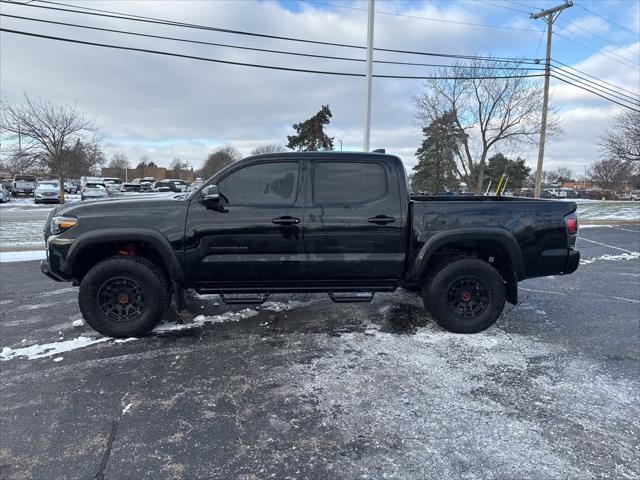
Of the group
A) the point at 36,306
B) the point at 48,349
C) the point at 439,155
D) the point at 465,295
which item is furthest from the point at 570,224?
the point at 439,155

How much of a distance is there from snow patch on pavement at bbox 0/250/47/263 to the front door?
679 cm

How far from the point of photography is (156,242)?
4184mm

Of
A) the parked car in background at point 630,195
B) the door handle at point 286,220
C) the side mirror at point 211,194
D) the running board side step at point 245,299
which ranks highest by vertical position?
the parked car in background at point 630,195

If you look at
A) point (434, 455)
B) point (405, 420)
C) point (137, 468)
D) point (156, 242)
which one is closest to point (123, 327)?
point (156, 242)

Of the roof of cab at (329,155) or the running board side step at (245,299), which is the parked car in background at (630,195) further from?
the running board side step at (245,299)

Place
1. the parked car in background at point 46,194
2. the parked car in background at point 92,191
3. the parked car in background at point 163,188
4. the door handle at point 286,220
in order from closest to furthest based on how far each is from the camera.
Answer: the door handle at point 286,220 → the parked car in background at point 46,194 → the parked car in background at point 92,191 → the parked car in background at point 163,188

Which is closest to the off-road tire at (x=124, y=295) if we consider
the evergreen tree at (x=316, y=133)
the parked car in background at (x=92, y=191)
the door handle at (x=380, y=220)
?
the door handle at (x=380, y=220)

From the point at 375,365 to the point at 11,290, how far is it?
586 centimetres

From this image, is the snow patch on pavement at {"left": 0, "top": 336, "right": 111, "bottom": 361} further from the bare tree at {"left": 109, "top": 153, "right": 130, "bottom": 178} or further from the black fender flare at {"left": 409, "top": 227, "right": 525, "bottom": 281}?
the bare tree at {"left": 109, "top": 153, "right": 130, "bottom": 178}

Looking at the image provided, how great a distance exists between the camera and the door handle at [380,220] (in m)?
4.36

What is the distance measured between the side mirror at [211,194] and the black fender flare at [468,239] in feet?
7.08

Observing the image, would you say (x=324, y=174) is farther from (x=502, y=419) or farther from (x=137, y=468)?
(x=137, y=468)

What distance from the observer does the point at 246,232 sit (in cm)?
425

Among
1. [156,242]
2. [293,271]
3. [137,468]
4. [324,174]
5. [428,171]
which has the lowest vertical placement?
[137,468]
